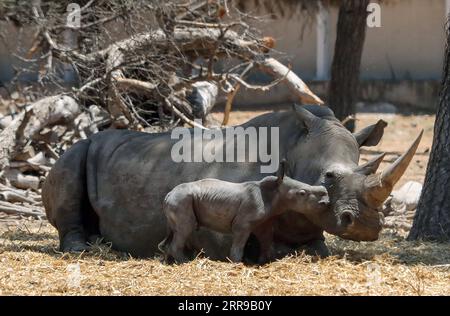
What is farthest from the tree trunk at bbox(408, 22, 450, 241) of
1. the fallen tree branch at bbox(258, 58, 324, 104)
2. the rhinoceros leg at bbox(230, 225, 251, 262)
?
the fallen tree branch at bbox(258, 58, 324, 104)

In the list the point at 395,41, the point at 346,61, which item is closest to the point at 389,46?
the point at 395,41

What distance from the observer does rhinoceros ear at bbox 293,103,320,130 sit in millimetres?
7754

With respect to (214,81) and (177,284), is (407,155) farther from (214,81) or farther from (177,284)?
(214,81)

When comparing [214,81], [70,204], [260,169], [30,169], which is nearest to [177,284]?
[260,169]

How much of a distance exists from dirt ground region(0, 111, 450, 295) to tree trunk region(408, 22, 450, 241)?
42cm

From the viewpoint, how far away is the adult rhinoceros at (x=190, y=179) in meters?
7.04

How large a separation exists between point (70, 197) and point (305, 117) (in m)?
2.23

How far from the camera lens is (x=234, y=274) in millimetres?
6926

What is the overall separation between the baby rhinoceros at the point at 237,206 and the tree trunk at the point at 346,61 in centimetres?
918

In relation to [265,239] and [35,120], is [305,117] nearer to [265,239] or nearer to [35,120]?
[265,239]

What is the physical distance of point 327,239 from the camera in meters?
8.74

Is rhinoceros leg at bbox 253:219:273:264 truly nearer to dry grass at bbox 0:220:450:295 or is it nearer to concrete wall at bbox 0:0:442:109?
dry grass at bbox 0:220:450:295
